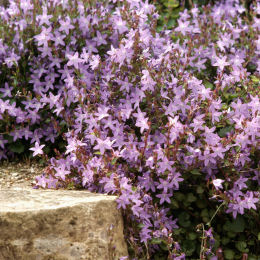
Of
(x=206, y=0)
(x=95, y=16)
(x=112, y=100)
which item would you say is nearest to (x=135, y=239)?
(x=112, y=100)

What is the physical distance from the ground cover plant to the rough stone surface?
171mm

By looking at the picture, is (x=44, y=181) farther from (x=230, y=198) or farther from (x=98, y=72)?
(x=230, y=198)

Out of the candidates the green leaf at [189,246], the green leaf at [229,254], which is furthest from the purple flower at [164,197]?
the green leaf at [229,254]

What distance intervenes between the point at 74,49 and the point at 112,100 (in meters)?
0.71

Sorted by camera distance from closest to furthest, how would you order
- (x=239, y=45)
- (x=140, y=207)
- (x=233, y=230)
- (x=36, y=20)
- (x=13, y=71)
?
(x=140, y=207)
(x=233, y=230)
(x=13, y=71)
(x=36, y=20)
(x=239, y=45)

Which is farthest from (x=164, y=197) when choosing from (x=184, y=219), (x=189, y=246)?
(x=189, y=246)

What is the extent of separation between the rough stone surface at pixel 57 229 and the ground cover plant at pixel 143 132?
171 millimetres

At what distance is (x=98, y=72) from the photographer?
310cm

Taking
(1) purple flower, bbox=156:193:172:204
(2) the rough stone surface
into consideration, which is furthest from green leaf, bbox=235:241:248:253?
(2) the rough stone surface

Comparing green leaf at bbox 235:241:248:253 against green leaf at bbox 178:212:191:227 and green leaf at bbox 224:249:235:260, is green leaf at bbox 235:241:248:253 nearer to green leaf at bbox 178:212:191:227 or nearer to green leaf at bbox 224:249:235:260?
green leaf at bbox 224:249:235:260

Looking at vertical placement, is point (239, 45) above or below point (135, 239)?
above

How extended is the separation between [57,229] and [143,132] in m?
0.88

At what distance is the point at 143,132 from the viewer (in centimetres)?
285

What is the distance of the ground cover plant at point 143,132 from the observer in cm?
255
